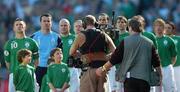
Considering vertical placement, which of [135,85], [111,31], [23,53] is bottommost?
[135,85]

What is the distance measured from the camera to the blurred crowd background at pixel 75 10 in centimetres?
2547

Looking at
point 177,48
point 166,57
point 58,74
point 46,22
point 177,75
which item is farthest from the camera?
point 177,48

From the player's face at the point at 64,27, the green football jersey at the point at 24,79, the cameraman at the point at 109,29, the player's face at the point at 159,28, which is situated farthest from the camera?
the player's face at the point at 64,27

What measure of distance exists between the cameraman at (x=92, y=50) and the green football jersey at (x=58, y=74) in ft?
6.33

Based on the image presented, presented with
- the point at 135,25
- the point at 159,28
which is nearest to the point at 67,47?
the point at 159,28

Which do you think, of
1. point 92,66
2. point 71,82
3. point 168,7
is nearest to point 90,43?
point 92,66

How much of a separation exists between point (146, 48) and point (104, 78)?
1330 millimetres

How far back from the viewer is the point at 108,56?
47.2 feet

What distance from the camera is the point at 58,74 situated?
53.8 ft

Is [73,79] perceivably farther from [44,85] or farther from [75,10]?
[75,10]

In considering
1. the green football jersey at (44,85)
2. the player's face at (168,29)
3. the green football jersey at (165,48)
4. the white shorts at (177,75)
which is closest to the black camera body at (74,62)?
the green football jersey at (44,85)

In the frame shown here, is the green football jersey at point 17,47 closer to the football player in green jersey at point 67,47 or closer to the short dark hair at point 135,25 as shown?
the football player in green jersey at point 67,47

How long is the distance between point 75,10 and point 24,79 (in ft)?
37.2

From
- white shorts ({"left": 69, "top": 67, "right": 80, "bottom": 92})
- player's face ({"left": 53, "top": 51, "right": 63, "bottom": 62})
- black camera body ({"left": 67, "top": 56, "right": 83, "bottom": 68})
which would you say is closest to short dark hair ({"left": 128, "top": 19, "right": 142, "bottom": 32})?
black camera body ({"left": 67, "top": 56, "right": 83, "bottom": 68})
